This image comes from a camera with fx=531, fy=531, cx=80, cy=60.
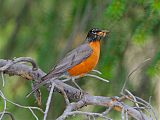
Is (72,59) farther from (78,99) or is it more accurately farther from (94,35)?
(78,99)

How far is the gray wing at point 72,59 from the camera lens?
2.94 metres

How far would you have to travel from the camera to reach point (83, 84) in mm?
3129

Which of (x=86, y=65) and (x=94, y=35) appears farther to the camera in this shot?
(x=94, y=35)

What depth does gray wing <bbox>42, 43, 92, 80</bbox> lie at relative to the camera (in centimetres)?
294

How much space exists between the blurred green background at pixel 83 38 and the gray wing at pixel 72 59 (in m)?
0.05

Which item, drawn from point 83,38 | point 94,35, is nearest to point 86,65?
point 94,35

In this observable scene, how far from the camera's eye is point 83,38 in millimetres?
3475

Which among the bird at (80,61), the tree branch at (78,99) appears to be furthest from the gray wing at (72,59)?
the tree branch at (78,99)

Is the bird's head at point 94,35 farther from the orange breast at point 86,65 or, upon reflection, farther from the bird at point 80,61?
the orange breast at point 86,65

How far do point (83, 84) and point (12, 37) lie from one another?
21.5 inches

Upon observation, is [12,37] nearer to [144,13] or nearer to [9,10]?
[9,10]

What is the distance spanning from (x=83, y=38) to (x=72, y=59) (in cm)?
38

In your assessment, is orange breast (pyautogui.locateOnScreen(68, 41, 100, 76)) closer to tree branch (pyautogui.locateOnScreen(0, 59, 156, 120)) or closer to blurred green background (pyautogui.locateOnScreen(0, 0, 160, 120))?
blurred green background (pyautogui.locateOnScreen(0, 0, 160, 120))

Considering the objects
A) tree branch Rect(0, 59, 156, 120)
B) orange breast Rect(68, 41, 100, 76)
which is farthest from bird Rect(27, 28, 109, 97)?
tree branch Rect(0, 59, 156, 120)
